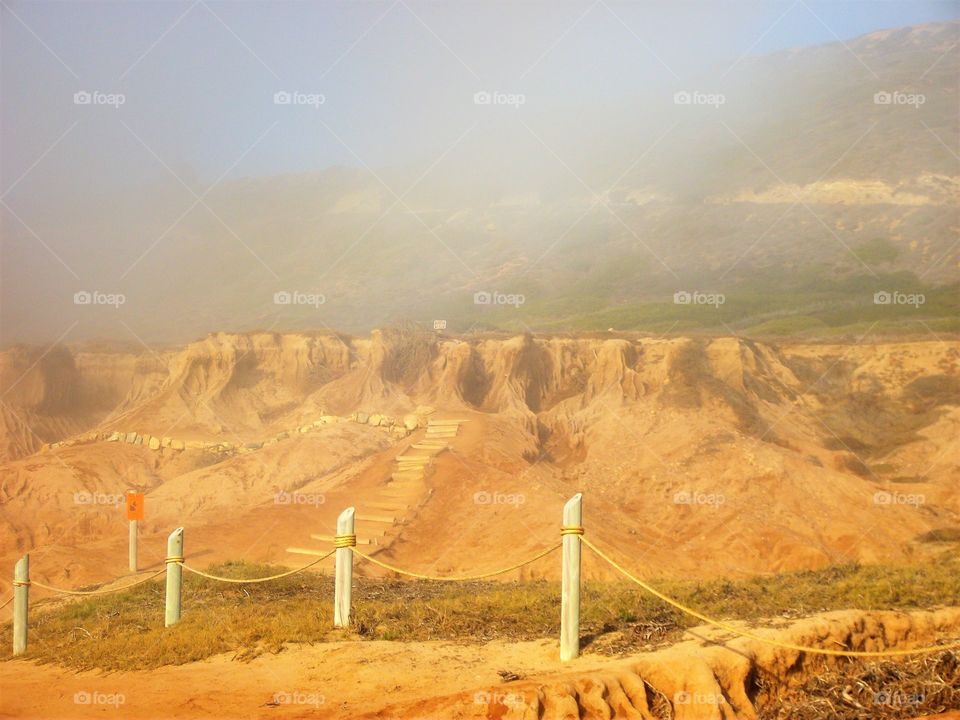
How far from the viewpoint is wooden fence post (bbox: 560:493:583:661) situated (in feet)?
26.1

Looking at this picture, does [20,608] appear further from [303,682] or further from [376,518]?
[376,518]

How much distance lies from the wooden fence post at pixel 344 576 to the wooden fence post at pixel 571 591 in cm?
238

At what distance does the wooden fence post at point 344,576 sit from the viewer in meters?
Result: 9.41

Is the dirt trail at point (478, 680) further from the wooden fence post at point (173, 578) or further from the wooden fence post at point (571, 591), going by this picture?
the wooden fence post at point (173, 578)

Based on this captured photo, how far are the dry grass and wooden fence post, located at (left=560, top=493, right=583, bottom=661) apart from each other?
0.94 ft

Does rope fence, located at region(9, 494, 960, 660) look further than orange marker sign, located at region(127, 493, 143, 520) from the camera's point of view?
No

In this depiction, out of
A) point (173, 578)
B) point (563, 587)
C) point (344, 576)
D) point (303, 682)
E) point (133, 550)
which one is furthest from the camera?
point (133, 550)

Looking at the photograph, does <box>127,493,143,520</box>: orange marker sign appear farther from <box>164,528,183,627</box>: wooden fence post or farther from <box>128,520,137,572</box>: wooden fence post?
<box>164,528,183,627</box>: wooden fence post

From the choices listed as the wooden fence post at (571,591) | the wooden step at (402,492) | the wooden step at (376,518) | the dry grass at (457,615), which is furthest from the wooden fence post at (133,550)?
the wooden fence post at (571,591)

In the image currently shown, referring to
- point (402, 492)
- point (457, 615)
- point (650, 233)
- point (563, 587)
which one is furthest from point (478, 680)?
point (650, 233)

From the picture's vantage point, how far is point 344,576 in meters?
9.45

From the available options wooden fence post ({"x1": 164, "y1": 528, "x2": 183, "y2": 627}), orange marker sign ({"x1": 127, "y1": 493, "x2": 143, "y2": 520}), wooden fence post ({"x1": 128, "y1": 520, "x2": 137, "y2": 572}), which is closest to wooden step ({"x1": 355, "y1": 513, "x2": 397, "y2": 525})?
orange marker sign ({"x1": 127, "y1": 493, "x2": 143, "y2": 520})

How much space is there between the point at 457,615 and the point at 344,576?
124cm

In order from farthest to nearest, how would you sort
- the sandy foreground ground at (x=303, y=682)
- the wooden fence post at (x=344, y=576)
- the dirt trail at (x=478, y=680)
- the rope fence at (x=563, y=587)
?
1. the wooden fence post at (x=344, y=576)
2. the rope fence at (x=563, y=587)
3. the sandy foreground ground at (x=303, y=682)
4. the dirt trail at (x=478, y=680)
